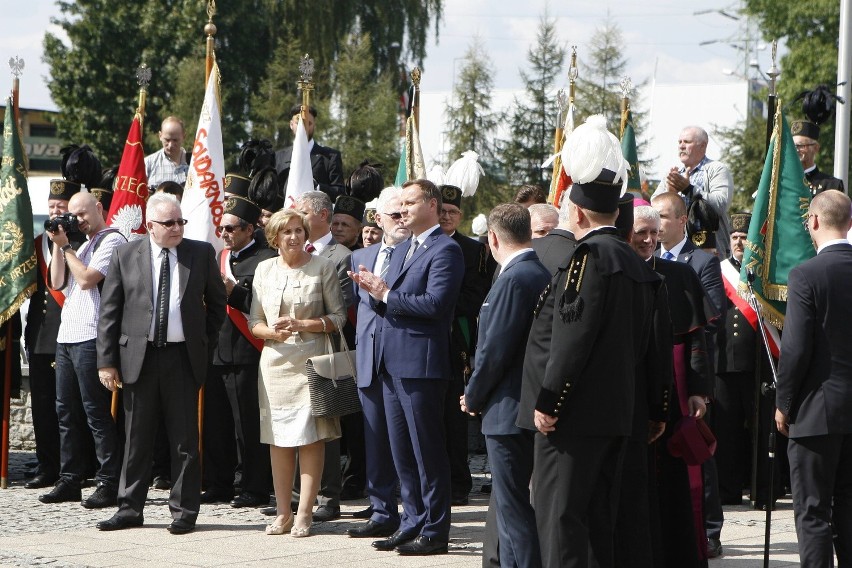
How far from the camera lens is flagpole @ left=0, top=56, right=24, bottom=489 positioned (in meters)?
10.8

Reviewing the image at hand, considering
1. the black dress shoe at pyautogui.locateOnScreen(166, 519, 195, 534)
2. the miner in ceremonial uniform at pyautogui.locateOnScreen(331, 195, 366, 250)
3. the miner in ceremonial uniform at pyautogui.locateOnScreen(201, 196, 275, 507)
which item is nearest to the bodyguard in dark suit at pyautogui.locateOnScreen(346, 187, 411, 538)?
the black dress shoe at pyautogui.locateOnScreen(166, 519, 195, 534)

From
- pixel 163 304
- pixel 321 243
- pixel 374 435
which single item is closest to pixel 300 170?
pixel 321 243

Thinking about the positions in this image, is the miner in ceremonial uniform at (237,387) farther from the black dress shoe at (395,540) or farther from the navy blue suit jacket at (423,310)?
the black dress shoe at (395,540)

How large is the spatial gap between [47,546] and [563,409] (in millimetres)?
3878

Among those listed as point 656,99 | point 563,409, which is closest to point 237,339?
point 563,409

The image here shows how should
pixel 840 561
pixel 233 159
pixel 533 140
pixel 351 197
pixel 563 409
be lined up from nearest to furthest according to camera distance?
pixel 563 409 → pixel 840 561 → pixel 351 197 → pixel 233 159 → pixel 533 140

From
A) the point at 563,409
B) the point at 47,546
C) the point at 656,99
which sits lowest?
the point at 47,546

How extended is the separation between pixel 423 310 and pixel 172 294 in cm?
193

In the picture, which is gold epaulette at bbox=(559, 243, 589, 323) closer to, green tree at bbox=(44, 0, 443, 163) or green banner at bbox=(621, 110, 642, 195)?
green banner at bbox=(621, 110, 642, 195)

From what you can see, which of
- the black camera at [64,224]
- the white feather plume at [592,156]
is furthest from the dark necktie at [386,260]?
the white feather plume at [592,156]

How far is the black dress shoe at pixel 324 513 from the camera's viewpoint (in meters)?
9.30

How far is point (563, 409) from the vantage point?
6.00 m

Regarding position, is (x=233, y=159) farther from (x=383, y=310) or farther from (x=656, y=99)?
(x=383, y=310)

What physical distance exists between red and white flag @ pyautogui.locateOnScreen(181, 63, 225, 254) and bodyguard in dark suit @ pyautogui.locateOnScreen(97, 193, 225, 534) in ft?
6.33
